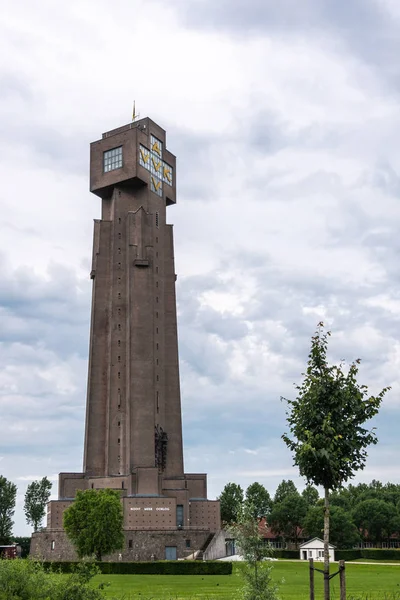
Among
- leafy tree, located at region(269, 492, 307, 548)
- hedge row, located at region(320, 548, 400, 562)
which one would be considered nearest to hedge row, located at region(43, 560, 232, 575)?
hedge row, located at region(320, 548, 400, 562)

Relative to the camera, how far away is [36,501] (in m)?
135

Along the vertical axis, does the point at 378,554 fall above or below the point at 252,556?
→ below

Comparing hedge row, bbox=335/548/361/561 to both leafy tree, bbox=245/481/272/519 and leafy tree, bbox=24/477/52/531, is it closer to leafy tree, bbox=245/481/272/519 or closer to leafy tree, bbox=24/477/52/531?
leafy tree, bbox=245/481/272/519

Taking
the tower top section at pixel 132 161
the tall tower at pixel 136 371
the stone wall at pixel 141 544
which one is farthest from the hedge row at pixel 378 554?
the tower top section at pixel 132 161

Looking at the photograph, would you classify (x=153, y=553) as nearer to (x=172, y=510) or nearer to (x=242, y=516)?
(x=172, y=510)

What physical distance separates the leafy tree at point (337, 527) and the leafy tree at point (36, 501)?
163 ft

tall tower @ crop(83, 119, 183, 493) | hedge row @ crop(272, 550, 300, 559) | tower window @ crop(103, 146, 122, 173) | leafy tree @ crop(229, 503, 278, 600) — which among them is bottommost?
hedge row @ crop(272, 550, 300, 559)

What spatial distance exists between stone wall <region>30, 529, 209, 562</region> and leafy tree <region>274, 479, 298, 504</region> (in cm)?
5816

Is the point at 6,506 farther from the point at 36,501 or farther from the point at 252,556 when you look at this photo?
the point at 252,556

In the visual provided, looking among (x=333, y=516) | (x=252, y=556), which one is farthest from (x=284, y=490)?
(x=252, y=556)

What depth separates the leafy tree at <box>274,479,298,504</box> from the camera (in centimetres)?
14575

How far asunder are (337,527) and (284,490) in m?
34.1

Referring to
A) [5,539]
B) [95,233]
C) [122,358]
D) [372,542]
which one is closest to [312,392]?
[122,358]

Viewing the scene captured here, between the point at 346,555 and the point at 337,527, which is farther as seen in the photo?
the point at 337,527
